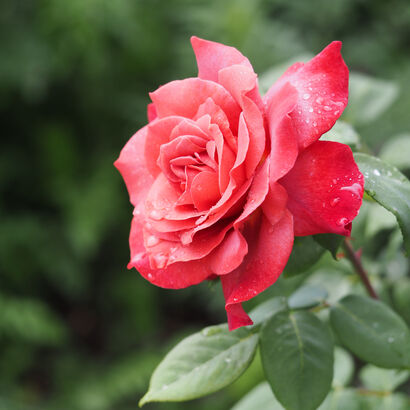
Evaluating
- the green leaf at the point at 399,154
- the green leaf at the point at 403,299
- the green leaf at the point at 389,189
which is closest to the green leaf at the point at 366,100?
the green leaf at the point at 399,154

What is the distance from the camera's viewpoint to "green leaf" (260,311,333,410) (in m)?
0.57

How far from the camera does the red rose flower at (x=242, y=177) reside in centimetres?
47

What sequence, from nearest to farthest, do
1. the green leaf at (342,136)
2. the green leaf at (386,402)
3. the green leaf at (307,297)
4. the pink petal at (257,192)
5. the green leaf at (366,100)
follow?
1. the pink petal at (257,192)
2. the green leaf at (342,136)
3. the green leaf at (307,297)
4. the green leaf at (386,402)
5. the green leaf at (366,100)

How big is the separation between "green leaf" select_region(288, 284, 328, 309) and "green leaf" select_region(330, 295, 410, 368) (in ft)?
0.09

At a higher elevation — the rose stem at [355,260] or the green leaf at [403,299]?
the rose stem at [355,260]

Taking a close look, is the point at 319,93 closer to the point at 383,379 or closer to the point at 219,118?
the point at 219,118

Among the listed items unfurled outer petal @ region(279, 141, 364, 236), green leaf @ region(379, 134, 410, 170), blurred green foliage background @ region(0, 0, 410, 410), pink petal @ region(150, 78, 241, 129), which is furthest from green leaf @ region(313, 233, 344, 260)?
blurred green foliage background @ region(0, 0, 410, 410)

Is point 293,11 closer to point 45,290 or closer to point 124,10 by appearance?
point 124,10

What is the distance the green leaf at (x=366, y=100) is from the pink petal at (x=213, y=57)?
1.43 feet

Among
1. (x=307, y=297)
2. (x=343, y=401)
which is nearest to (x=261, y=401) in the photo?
(x=343, y=401)

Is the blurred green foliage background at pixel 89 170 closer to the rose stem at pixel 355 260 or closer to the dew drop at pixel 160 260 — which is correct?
the rose stem at pixel 355 260

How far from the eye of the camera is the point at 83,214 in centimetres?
233

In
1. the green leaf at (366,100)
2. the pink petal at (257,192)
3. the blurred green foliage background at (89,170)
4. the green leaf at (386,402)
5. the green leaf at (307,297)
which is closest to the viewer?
the pink petal at (257,192)

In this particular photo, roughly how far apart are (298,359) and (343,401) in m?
0.29
